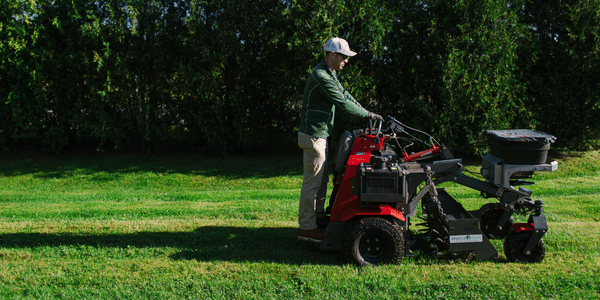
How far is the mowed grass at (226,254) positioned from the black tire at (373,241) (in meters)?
0.15

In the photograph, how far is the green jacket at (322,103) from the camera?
15.8ft

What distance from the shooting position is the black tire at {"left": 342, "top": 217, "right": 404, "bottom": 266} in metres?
4.66

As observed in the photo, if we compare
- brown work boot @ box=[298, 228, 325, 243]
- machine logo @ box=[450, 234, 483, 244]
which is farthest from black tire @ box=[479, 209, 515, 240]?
brown work boot @ box=[298, 228, 325, 243]

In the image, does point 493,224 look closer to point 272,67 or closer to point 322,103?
point 322,103

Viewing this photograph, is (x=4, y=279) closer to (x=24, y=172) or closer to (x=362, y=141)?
(x=362, y=141)

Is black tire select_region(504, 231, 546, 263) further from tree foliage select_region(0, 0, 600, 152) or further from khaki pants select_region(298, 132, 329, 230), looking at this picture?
tree foliage select_region(0, 0, 600, 152)

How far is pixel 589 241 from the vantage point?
536cm

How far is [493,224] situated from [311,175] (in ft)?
7.78

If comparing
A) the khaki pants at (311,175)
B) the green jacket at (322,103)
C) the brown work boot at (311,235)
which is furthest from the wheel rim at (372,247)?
the green jacket at (322,103)

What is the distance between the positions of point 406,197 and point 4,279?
400 centimetres

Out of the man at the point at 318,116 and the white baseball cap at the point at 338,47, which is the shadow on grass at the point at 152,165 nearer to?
the man at the point at 318,116

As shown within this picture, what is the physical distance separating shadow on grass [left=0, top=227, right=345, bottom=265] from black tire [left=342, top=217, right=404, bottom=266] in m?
0.24

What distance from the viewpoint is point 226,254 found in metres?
5.09

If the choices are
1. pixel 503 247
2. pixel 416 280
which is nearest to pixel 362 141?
pixel 416 280
